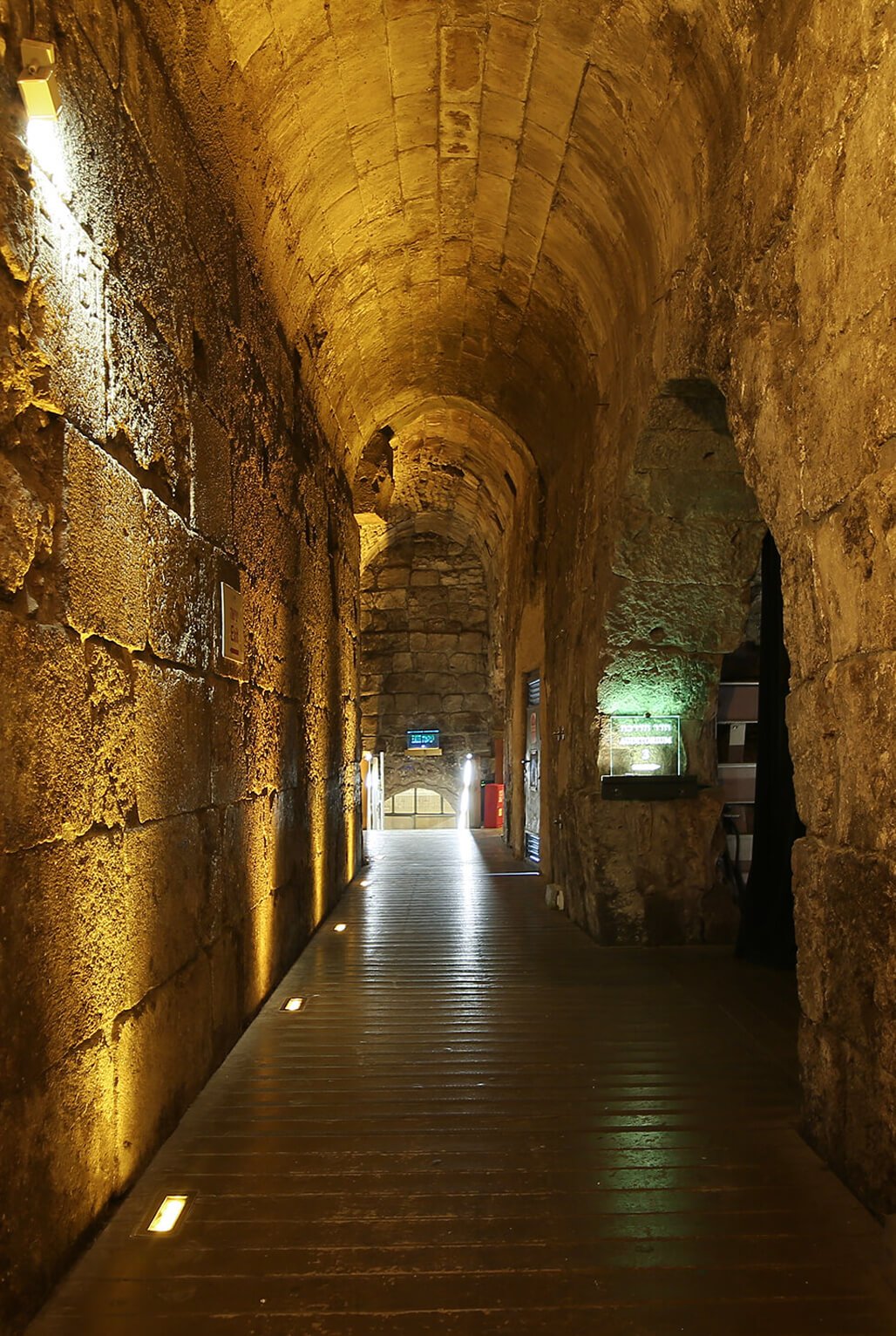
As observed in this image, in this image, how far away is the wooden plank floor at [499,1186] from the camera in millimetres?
1881

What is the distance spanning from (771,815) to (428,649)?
10555mm

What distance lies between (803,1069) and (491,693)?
1163 cm

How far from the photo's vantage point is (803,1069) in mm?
2598

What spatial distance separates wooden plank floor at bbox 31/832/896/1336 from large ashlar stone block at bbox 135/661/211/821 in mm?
959

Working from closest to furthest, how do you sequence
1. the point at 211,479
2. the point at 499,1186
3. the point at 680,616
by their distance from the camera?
1. the point at 499,1186
2. the point at 211,479
3. the point at 680,616

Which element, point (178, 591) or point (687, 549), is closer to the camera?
point (178, 591)

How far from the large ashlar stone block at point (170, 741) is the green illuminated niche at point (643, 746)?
9.21 ft

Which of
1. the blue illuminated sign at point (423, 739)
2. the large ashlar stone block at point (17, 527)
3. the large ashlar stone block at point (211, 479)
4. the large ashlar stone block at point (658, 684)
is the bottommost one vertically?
the blue illuminated sign at point (423, 739)

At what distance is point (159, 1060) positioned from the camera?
2.58 m

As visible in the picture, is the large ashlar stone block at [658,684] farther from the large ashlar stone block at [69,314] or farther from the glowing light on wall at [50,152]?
the glowing light on wall at [50,152]

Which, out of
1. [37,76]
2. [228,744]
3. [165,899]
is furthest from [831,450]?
[228,744]

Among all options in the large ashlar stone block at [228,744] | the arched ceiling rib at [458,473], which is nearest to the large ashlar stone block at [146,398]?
the large ashlar stone block at [228,744]

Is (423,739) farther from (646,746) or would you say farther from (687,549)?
(687,549)

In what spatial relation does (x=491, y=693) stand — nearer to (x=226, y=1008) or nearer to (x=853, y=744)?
(x=226, y=1008)
